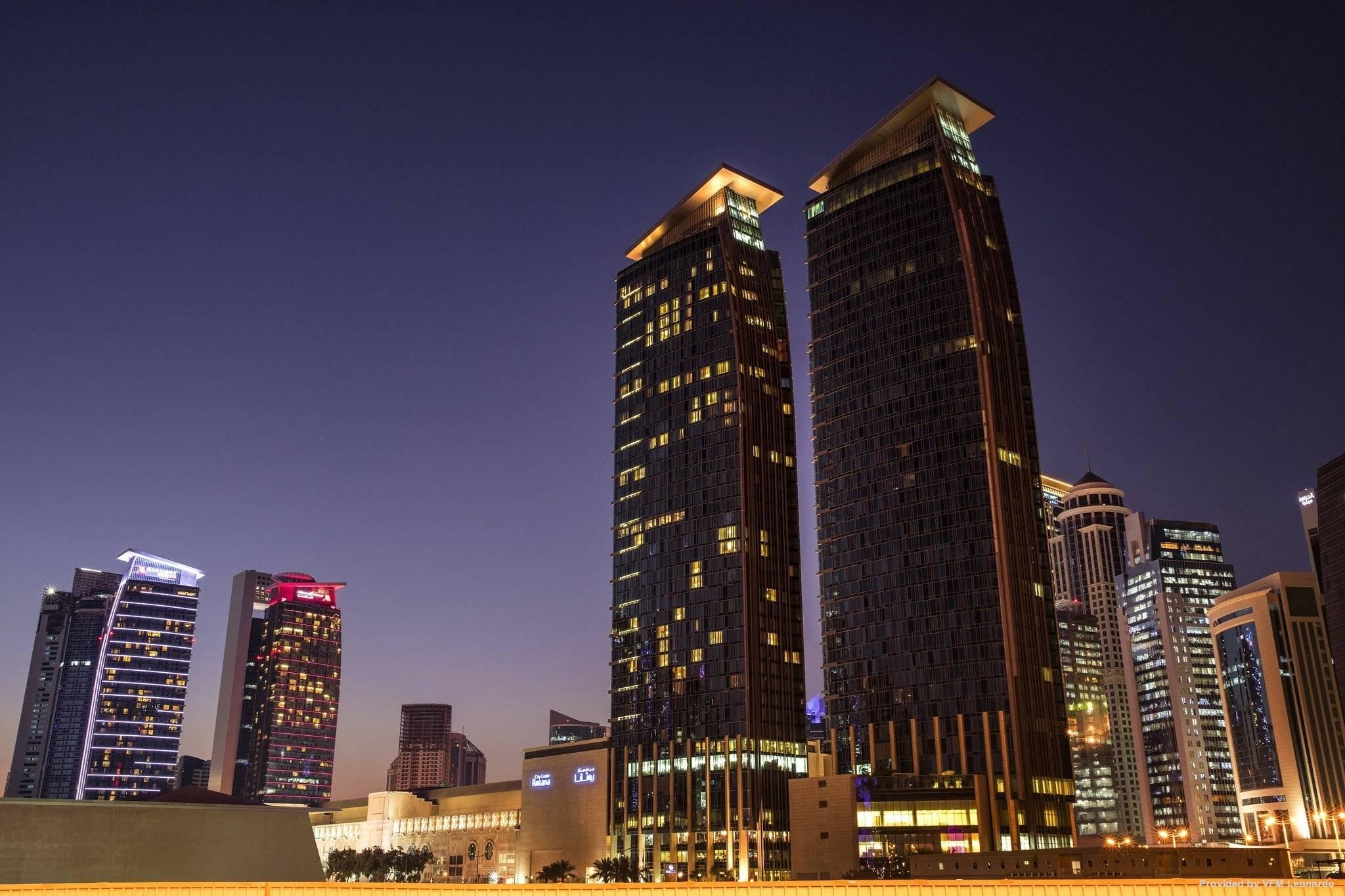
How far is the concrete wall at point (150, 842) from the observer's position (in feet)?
351

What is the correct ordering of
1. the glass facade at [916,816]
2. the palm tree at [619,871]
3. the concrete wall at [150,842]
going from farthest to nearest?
the palm tree at [619,871], the glass facade at [916,816], the concrete wall at [150,842]

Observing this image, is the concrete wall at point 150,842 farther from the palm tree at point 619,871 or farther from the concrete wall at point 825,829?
the concrete wall at point 825,829

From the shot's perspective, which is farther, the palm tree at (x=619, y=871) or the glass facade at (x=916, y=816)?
the palm tree at (x=619, y=871)

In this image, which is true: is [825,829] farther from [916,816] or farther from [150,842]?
[150,842]

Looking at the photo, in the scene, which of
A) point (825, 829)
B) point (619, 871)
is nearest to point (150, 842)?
point (619, 871)

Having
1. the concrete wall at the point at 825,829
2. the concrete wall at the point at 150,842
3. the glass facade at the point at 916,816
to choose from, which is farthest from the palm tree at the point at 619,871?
the concrete wall at the point at 150,842

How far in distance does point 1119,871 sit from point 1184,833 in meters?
65.5

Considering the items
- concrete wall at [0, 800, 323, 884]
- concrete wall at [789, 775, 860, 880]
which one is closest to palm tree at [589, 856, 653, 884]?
concrete wall at [789, 775, 860, 880]

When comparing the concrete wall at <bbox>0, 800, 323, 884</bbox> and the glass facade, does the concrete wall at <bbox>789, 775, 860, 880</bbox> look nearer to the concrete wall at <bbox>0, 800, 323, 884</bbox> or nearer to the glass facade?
the glass facade

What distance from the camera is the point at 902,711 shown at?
193m

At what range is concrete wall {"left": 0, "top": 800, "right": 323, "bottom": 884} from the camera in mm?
107000

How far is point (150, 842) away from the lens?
115 m

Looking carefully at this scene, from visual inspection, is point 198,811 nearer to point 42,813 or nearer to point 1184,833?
point 42,813

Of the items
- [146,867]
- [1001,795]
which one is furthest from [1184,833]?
[146,867]
